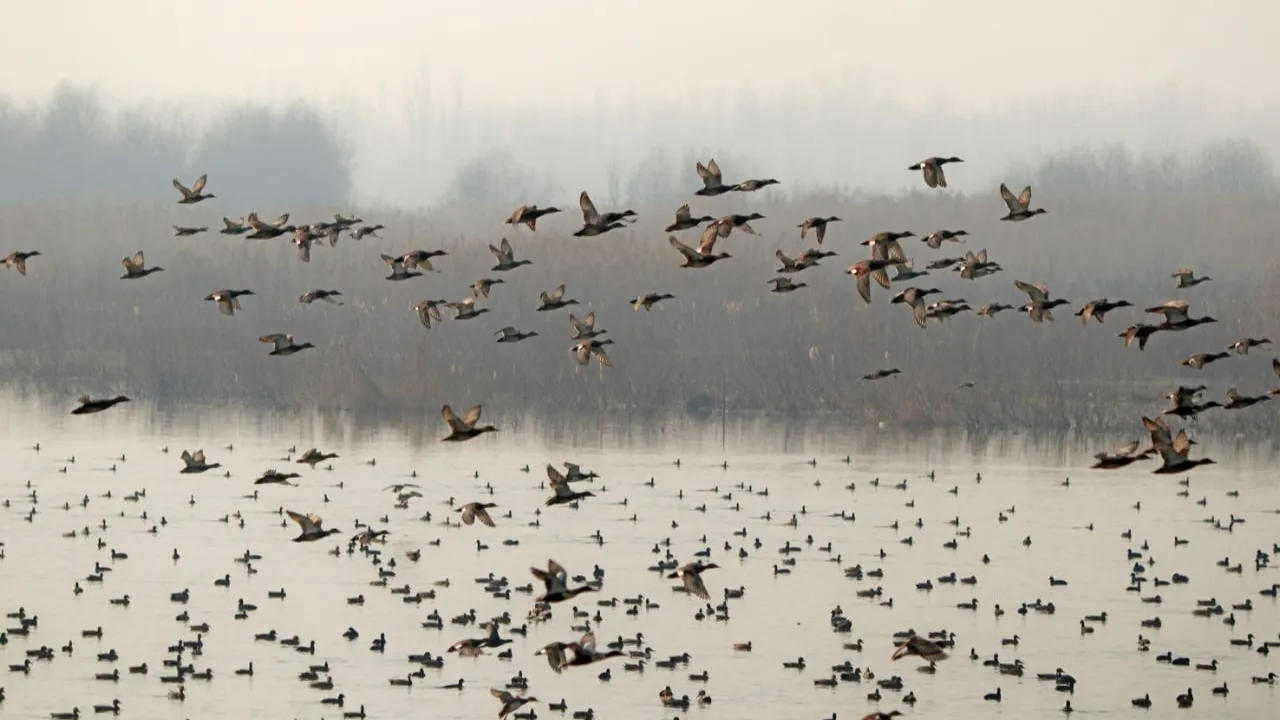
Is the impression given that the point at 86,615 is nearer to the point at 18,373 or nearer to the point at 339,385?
the point at 339,385

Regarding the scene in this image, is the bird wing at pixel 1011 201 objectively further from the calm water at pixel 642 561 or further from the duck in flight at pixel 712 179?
the calm water at pixel 642 561

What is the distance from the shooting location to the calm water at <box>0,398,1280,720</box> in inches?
1859

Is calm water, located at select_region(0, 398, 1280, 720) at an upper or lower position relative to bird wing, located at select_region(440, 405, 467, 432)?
lower

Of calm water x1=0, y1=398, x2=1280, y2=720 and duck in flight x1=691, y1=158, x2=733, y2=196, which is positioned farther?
calm water x1=0, y1=398, x2=1280, y2=720

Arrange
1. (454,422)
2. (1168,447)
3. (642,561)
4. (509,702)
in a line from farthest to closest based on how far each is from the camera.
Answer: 1. (642,561)
2. (509,702)
3. (454,422)
4. (1168,447)

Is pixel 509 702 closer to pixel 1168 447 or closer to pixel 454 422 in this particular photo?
pixel 454 422

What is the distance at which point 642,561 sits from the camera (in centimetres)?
6412

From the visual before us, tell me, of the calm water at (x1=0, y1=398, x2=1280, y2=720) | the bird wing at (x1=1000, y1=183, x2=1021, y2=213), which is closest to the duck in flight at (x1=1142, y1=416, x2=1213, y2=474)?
the bird wing at (x1=1000, y1=183, x2=1021, y2=213)

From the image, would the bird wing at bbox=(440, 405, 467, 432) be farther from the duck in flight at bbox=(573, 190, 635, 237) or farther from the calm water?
the calm water

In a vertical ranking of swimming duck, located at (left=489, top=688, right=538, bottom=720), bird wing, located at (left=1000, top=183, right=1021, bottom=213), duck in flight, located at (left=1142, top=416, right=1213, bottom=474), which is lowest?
swimming duck, located at (left=489, top=688, right=538, bottom=720)

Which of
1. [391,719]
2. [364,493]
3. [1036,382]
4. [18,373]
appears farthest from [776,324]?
[391,719]

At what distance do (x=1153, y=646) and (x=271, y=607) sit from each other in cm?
2273

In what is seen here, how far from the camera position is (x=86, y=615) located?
5588 centimetres

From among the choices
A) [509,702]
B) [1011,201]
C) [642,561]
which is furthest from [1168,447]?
[642,561]
